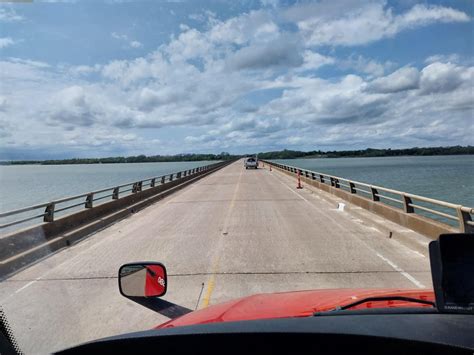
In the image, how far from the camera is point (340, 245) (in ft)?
35.2

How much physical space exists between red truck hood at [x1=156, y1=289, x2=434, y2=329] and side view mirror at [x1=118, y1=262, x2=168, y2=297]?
1.65 ft

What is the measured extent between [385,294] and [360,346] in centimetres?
141

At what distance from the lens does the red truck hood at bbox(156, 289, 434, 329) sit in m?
2.93

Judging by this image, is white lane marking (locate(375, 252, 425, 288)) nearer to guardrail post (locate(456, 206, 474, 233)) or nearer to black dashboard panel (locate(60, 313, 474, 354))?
guardrail post (locate(456, 206, 474, 233))

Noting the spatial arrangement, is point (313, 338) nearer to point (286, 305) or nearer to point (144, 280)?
point (286, 305)

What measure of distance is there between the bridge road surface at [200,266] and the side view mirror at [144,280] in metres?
0.92

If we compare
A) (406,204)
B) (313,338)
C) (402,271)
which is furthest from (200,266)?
(313,338)

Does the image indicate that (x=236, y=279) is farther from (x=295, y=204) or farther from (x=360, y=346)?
(x=295, y=204)

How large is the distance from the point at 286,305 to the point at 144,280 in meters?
→ 1.28

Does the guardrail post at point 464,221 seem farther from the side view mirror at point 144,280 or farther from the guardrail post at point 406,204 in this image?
the side view mirror at point 144,280

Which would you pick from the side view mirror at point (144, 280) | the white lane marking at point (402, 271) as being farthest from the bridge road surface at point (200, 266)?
the side view mirror at point (144, 280)

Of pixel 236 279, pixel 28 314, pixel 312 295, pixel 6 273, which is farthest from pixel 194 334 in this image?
pixel 6 273

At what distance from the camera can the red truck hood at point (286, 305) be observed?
2928 mm

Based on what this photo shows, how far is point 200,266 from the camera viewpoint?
877cm
